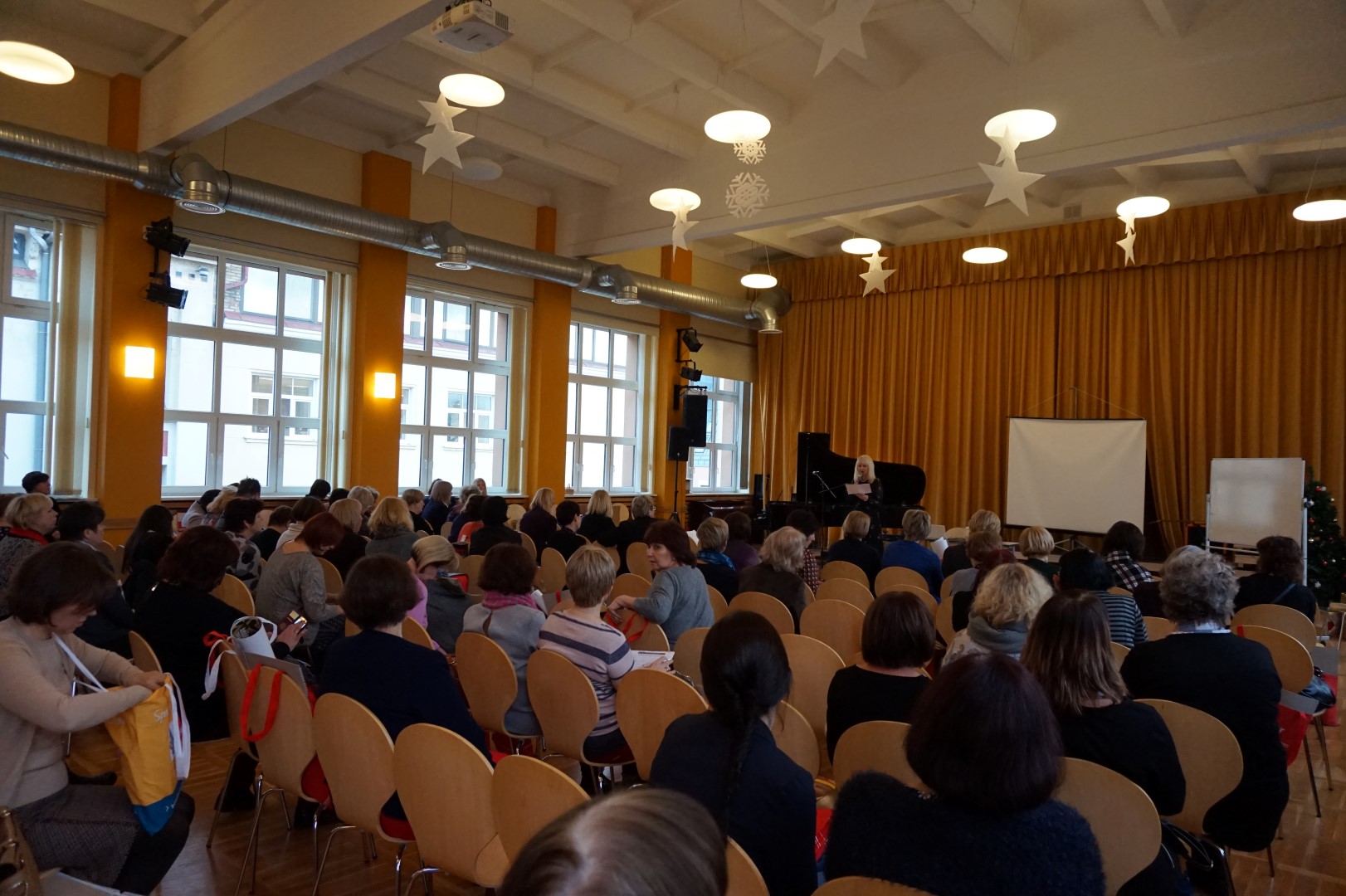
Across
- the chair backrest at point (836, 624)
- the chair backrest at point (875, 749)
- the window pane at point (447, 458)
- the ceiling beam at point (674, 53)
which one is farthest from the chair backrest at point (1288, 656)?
the window pane at point (447, 458)

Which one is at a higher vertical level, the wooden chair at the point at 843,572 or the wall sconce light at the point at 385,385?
the wall sconce light at the point at 385,385

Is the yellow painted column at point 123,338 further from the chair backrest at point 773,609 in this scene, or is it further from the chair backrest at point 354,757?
the chair backrest at point 354,757

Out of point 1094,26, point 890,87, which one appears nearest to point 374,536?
point 890,87

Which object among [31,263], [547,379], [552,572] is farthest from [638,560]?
[31,263]

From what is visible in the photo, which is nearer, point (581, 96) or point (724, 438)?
point (581, 96)

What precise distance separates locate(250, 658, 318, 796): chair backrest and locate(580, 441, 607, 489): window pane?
388 inches

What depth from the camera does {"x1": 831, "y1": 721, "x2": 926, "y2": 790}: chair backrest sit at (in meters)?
2.22

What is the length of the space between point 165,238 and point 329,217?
143 cm

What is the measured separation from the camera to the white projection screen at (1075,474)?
34.4 ft

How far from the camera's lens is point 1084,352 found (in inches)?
448

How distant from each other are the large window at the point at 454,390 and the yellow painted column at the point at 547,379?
0.42 m

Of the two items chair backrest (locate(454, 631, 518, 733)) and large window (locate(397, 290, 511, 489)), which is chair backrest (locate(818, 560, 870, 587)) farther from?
large window (locate(397, 290, 511, 489))

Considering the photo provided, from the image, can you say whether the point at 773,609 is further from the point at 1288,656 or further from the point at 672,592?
the point at 1288,656

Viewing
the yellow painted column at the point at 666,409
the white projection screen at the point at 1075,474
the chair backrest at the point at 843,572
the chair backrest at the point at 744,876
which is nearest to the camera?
the chair backrest at the point at 744,876
